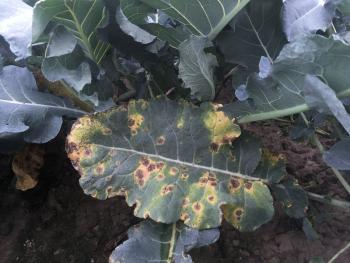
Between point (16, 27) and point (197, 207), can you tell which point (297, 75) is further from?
point (16, 27)

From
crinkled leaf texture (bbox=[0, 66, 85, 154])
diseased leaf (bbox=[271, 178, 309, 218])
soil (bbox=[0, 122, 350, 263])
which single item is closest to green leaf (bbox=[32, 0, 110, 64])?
crinkled leaf texture (bbox=[0, 66, 85, 154])

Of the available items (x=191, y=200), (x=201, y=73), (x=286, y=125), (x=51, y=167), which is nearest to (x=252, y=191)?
(x=191, y=200)

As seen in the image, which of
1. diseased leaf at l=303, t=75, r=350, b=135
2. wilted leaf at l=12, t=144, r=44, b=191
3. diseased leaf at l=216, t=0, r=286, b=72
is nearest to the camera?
diseased leaf at l=303, t=75, r=350, b=135

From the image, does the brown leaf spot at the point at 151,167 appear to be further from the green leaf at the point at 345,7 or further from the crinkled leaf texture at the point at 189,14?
the green leaf at the point at 345,7

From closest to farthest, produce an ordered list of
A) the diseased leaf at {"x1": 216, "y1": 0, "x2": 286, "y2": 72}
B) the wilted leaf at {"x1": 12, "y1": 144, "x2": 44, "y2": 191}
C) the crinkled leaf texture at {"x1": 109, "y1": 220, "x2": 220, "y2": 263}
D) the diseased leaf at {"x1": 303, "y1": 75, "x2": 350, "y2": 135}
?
the diseased leaf at {"x1": 303, "y1": 75, "x2": 350, "y2": 135}
the crinkled leaf texture at {"x1": 109, "y1": 220, "x2": 220, "y2": 263}
the diseased leaf at {"x1": 216, "y1": 0, "x2": 286, "y2": 72}
the wilted leaf at {"x1": 12, "y1": 144, "x2": 44, "y2": 191}

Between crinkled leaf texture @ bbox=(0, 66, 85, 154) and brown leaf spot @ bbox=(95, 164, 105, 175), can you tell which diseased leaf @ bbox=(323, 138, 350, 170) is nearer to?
brown leaf spot @ bbox=(95, 164, 105, 175)

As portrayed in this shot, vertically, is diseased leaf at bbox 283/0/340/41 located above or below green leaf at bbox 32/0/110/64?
above

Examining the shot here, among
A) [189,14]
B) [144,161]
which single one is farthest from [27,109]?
[189,14]
